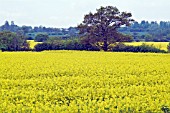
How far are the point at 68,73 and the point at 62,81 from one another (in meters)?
3.19

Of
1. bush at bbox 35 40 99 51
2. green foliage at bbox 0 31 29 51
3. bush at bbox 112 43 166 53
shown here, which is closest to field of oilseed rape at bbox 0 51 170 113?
bush at bbox 112 43 166 53

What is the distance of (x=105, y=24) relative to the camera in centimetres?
5488

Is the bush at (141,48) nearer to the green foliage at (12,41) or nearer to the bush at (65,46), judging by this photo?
the bush at (65,46)

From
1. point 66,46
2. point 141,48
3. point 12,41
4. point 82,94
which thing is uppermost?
point 12,41

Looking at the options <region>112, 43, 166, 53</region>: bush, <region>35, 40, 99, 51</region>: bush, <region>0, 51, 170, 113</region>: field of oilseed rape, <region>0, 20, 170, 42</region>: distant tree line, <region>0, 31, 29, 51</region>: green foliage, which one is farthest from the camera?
<region>0, 20, 170, 42</region>: distant tree line

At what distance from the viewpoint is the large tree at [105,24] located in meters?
54.0

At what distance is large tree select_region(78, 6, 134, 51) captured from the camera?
54.0 metres

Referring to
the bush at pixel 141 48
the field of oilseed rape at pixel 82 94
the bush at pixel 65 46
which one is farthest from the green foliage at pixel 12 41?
the field of oilseed rape at pixel 82 94

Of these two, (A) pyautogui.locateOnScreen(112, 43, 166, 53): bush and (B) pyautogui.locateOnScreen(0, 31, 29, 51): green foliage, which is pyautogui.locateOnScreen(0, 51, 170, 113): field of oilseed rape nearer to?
(A) pyautogui.locateOnScreen(112, 43, 166, 53): bush

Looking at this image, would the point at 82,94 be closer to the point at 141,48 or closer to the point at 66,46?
the point at 141,48

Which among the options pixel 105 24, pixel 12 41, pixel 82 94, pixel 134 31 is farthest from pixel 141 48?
pixel 134 31

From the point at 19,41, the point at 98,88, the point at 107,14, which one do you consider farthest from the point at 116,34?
the point at 98,88

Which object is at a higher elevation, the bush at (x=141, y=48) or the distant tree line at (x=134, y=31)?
the distant tree line at (x=134, y=31)

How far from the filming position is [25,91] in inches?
462
